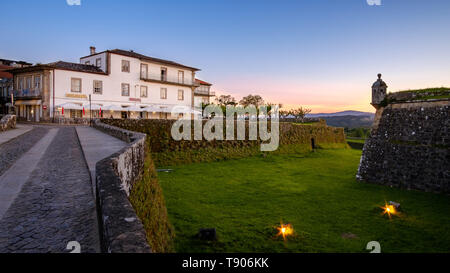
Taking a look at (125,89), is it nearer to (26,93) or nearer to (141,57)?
(141,57)

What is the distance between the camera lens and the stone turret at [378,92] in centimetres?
1723

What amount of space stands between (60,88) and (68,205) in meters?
35.1

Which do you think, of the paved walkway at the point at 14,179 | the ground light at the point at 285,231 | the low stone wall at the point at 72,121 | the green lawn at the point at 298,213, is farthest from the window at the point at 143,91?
the ground light at the point at 285,231

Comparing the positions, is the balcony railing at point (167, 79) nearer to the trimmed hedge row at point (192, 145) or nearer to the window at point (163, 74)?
the window at point (163, 74)

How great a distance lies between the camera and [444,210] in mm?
11367

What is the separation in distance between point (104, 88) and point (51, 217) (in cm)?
3732

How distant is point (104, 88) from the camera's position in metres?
37.8

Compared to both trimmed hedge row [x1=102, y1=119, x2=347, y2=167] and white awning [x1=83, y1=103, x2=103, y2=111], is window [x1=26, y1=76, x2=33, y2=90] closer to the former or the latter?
white awning [x1=83, y1=103, x2=103, y2=111]

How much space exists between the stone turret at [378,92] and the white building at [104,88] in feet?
95.7

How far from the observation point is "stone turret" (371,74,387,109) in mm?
17234

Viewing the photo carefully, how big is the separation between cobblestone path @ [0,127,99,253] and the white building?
29.8 m

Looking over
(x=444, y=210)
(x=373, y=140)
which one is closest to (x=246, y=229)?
(x=444, y=210)

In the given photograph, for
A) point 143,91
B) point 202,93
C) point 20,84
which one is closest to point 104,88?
point 143,91

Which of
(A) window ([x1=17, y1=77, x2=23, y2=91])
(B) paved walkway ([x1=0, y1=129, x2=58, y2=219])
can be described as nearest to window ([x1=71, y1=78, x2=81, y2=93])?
(A) window ([x1=17, y1=77, x2=23, y2=91])
